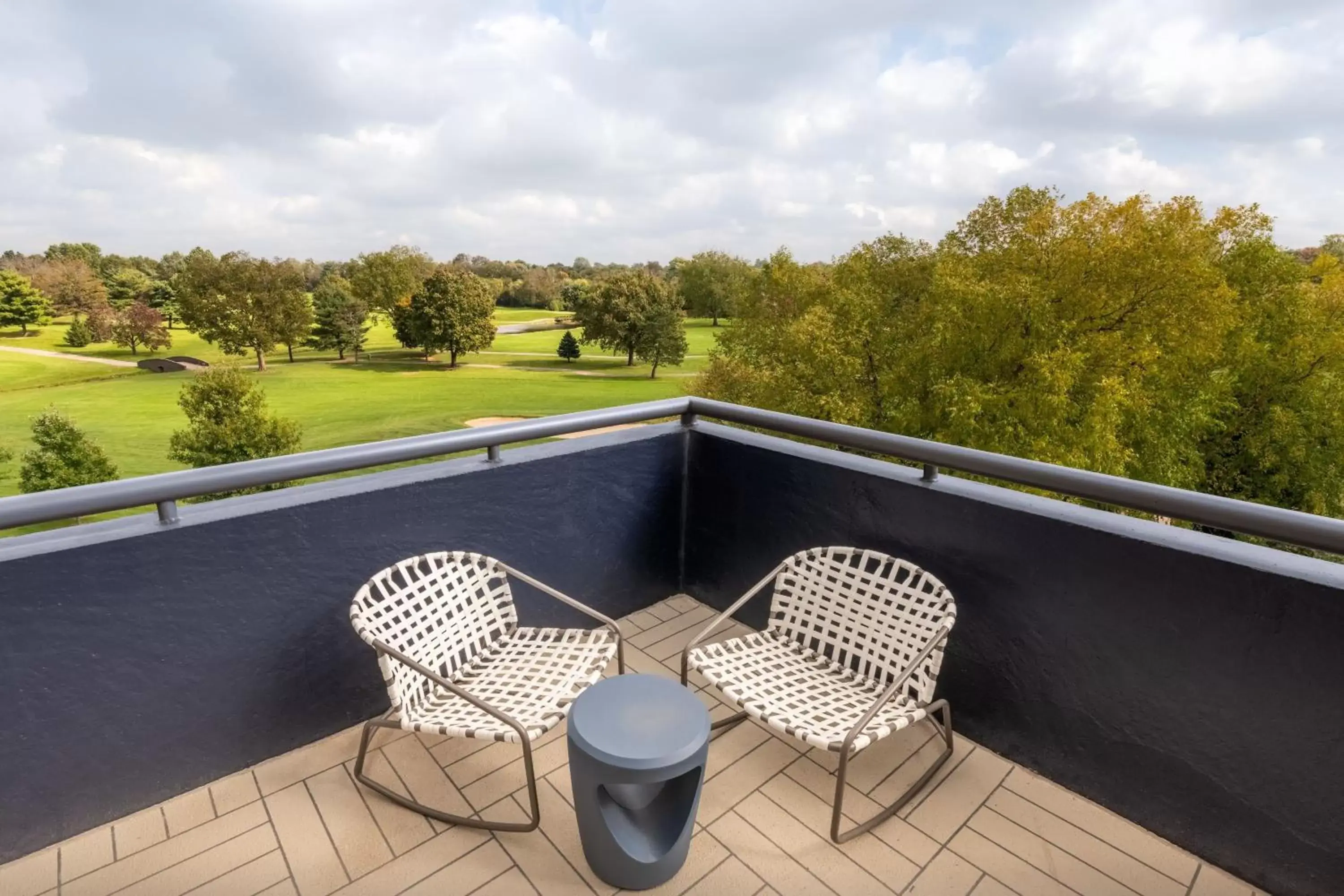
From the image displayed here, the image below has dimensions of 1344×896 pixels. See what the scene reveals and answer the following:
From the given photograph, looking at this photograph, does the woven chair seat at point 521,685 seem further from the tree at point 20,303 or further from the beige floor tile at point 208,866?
the tree at point 20,303

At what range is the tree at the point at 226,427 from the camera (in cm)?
2609

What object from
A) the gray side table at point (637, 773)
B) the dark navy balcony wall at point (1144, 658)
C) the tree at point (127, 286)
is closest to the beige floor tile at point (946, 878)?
the dark navy balcony wall at point (1144, 658)

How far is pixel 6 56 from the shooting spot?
3041 centimetres

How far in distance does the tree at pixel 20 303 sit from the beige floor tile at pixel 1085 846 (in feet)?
175

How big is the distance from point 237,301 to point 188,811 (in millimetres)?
47162

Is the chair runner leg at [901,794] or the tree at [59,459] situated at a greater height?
the chair runner leg at [901,794]

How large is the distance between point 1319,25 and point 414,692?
31556 millimetres

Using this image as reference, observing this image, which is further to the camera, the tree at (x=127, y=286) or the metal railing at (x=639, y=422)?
the tree at (x=127, y=286)

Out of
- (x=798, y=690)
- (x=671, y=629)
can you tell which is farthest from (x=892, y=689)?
(x=671, y=629)

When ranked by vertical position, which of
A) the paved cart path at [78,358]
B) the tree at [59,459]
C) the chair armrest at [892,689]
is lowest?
the tree at [59,459]

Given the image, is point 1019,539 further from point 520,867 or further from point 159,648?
point 159,648

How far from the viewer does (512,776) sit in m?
2.10

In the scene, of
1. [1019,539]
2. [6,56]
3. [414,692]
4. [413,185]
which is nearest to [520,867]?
[414,692]

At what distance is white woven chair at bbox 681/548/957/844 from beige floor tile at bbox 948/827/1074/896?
19 centimetres
